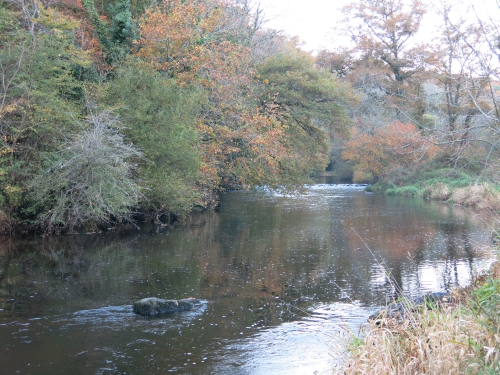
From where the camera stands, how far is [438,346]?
5.32m

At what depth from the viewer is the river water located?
7969 millimetres

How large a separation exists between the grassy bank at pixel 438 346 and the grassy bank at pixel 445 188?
757 inches

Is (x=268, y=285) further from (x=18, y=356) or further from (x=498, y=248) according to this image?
(x=18, y=356)

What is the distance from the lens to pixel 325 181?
2184 inches

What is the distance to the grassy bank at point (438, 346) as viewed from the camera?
16.9 feet

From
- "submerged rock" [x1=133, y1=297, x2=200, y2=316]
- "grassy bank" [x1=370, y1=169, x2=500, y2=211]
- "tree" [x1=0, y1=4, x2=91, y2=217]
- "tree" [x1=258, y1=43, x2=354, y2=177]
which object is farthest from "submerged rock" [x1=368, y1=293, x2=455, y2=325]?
"tree" [x1=258, y1=43, x2=354, y2=177]

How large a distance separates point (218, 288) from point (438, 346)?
7410mm

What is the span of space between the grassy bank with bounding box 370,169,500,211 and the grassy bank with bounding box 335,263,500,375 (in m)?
19.2

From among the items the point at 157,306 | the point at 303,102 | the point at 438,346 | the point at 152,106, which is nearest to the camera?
the point at 438,346

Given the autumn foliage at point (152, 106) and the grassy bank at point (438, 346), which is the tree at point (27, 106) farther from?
the grassy bank at point (438, 346)

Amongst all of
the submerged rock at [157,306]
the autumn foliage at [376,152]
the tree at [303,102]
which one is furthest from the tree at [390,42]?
the submerged rock at [157,306]

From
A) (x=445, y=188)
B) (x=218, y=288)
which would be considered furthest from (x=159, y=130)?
(x=445, y=188)

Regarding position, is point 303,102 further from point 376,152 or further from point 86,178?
point 376,152

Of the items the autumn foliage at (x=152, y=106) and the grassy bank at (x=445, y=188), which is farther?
the grassy bank at (x=445, y=188)
